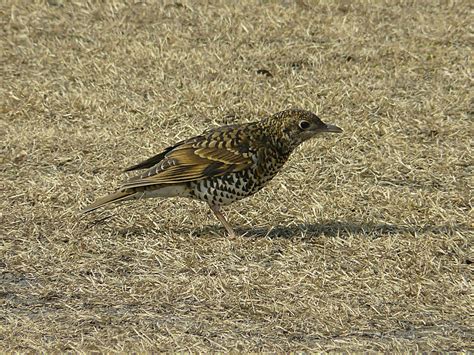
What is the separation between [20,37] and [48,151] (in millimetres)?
3393

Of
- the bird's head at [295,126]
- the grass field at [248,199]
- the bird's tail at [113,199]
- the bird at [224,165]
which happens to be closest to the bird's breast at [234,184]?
the bird at [224,165]

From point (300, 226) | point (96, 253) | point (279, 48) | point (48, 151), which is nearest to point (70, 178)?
point (48, 151)

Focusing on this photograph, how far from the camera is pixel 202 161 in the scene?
7227 millimetres

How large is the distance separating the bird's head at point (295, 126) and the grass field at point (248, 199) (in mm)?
673

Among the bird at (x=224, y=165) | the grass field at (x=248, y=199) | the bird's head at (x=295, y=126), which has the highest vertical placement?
the bird's head at (x=295, y=126)

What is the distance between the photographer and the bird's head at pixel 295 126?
7328 millimetres

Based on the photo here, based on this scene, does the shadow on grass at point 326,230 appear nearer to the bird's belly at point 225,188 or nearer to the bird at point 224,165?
the bird at point 224,165

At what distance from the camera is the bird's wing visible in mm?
7133

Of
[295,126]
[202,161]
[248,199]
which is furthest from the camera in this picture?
[248,199]

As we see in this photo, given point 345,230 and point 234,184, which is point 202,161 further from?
point 345,230

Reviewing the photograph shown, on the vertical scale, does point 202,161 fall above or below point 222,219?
above

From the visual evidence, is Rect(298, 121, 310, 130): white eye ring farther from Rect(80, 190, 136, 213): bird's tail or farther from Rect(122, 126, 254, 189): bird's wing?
Rect(80, 190, 136, 213): bird's tail

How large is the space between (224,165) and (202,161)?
0.18 metres

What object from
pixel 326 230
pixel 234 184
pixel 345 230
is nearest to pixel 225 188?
pixel 234 184
